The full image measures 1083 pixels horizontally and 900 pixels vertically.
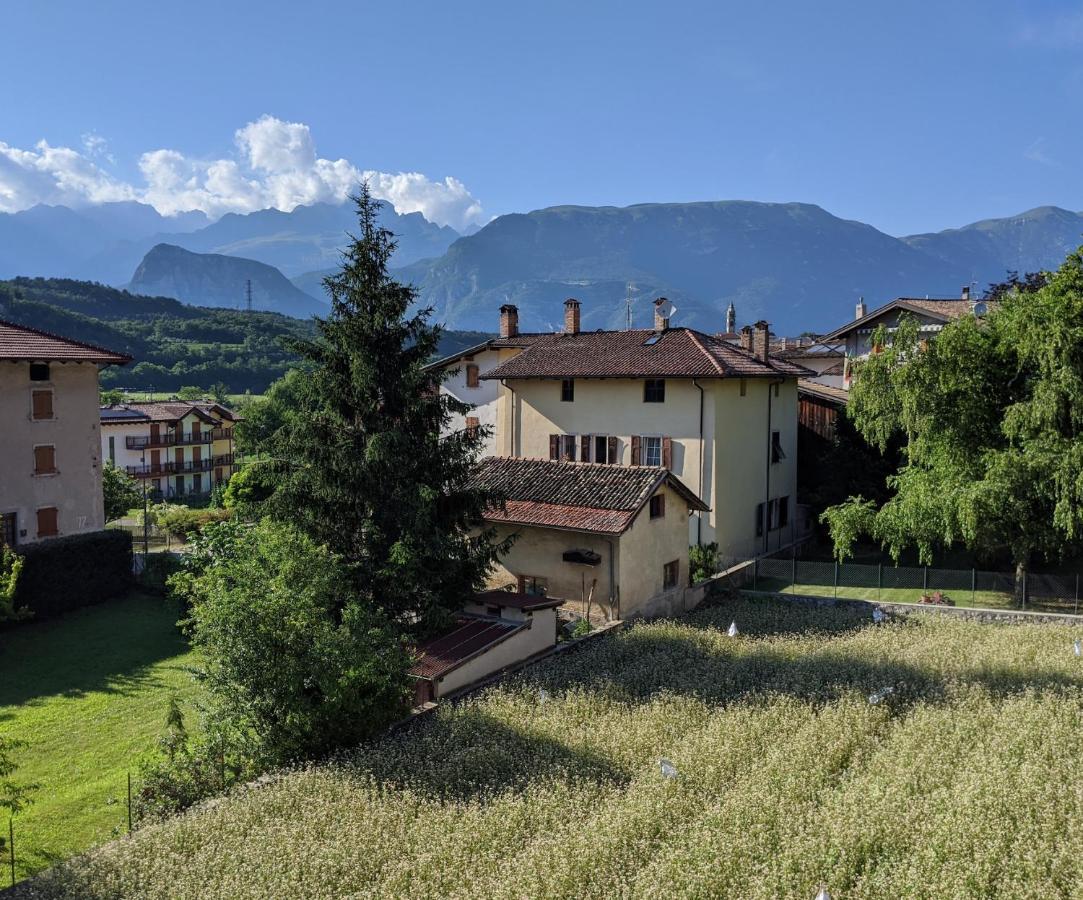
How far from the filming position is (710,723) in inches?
559

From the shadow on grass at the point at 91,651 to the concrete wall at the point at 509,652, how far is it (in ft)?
31.4

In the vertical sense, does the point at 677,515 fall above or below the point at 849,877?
above

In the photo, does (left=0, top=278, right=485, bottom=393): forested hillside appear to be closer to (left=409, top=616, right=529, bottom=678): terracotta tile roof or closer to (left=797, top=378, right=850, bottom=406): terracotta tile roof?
(left=797, top=378, right=850, bottom=406): terracotta tile roof

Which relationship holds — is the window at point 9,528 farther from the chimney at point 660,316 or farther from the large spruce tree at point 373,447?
the chimney at point 660,316

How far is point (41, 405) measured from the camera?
2942cm

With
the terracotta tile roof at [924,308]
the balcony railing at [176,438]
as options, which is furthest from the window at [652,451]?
the balcony railing at [176,438]

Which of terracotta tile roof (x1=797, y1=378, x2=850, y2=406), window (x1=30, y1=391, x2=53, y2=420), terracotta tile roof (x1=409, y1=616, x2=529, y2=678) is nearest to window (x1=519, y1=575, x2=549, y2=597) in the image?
terracotta tile roof (x1=409, y1=616, x2=529, y2=678)

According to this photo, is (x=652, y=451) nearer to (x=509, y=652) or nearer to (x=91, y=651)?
(x=509, y=652)

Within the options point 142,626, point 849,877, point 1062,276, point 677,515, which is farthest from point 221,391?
point 849,877

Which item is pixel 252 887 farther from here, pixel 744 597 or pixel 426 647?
pixel 744 597

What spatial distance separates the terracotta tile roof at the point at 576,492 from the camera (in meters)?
23.6

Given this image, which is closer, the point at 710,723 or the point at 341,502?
the point at 710,723

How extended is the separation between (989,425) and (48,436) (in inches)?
1269

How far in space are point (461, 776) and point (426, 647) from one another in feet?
19.7
